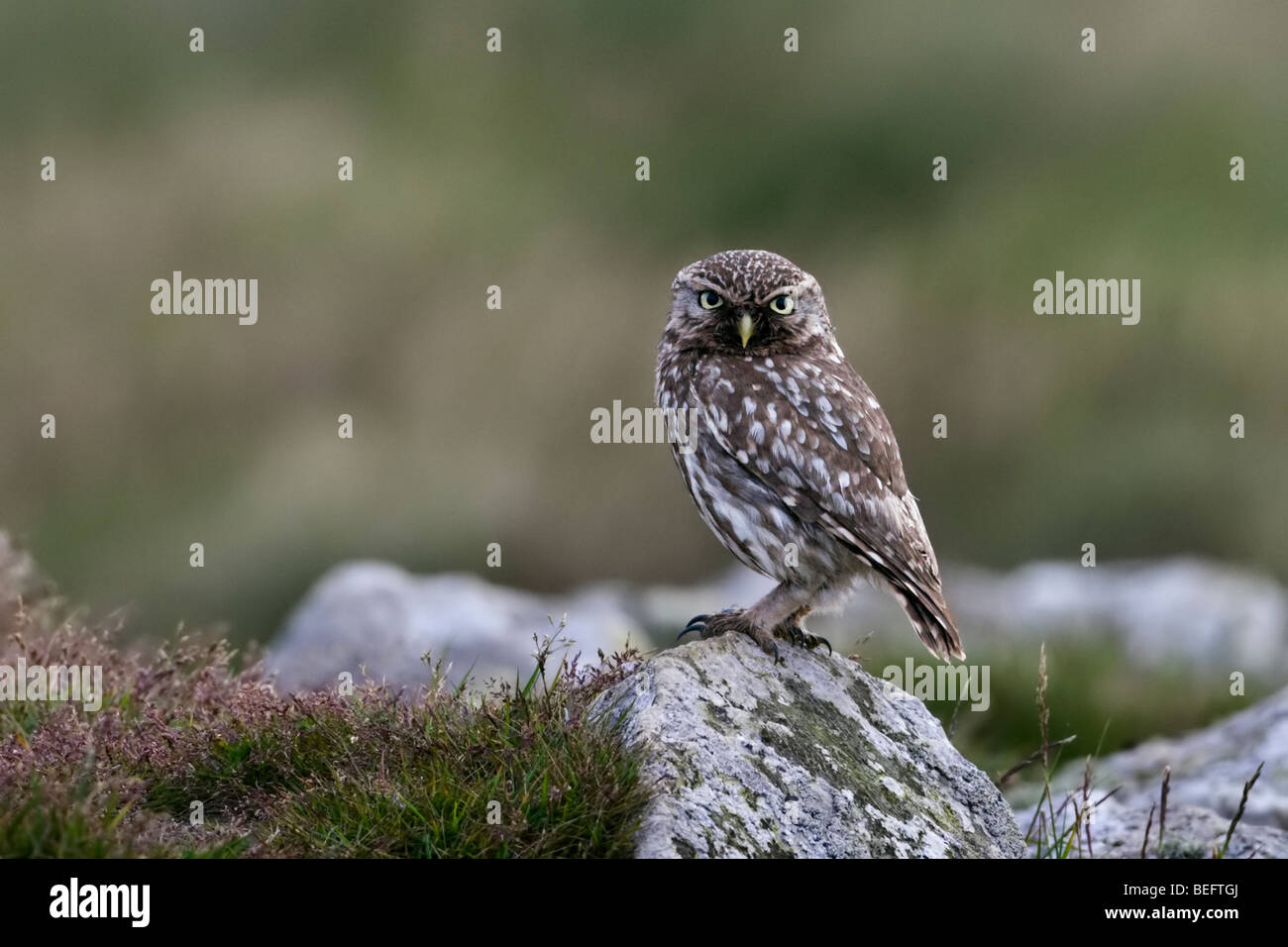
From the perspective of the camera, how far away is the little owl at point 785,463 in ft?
19.0

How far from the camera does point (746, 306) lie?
6.00 meters

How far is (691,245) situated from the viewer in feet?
50.6

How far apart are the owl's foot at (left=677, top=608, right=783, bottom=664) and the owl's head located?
1176 millimetres

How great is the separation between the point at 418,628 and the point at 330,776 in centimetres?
498

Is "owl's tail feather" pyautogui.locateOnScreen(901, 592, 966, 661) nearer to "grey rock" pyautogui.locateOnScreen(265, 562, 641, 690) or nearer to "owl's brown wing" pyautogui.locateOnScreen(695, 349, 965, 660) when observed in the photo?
"owl's brown wing" pyautogui.locateOnScreen(695, 349, 965, 660)

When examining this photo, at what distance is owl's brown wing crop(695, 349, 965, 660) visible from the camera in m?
5.78

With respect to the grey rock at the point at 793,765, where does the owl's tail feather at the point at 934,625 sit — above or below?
above
